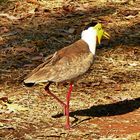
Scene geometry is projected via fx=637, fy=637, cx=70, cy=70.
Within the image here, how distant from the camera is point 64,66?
6758mm

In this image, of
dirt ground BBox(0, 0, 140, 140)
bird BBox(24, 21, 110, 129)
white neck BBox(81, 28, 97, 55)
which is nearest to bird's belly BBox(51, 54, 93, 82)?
bird BBox(24, 21, 110, 129)

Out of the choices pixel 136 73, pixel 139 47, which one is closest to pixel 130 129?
pixel 136 73

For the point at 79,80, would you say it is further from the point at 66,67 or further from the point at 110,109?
the point at 66,67

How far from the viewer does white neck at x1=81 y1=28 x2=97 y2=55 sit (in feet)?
23.1

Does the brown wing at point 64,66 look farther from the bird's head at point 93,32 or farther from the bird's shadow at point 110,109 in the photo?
the bird's shadow at point 110,109

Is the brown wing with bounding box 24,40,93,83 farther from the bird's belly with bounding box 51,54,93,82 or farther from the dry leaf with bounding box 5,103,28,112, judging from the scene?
the dry leaf with bounding box 5,103,28,112

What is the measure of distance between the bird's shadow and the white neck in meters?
0.75

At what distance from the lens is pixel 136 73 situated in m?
8.62

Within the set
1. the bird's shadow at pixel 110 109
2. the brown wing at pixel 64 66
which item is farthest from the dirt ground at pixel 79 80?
the brown wing at pixel 64 66

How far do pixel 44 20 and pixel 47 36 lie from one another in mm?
876

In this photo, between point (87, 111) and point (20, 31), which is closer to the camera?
point (87, 111)

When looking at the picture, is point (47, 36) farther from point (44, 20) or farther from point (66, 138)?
point (66, 138)

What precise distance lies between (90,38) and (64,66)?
542mm

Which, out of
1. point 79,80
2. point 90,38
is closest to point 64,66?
point 90,38
